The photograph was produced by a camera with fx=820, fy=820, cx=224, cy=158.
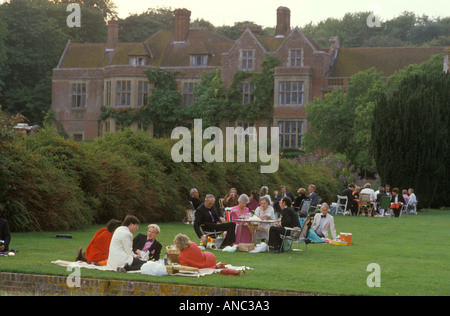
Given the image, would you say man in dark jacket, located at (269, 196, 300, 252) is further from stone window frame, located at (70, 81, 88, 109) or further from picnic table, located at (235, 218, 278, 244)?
stone window frame, located at (70, 81, 88, 109)

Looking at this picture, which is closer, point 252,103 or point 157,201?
point 157,201

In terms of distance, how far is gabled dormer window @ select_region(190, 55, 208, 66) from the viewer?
201 feet

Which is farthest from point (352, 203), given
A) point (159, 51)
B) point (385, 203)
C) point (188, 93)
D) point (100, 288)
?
point (159, 51)

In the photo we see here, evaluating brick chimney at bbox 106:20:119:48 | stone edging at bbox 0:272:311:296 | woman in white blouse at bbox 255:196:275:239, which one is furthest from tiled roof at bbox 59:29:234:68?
stone edging at bbox 0:272:311:296

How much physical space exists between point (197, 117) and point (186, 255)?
148ft

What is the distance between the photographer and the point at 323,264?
14.9 m

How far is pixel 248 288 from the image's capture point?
1141 centimetres

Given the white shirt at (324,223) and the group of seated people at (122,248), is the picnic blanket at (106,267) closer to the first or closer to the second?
the group of seated people at (122,248)

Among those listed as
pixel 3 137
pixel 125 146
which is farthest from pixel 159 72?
pixel 3 137

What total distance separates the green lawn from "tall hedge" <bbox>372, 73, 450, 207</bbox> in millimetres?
16284

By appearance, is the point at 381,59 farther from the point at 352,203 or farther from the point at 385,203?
the point at 385,203

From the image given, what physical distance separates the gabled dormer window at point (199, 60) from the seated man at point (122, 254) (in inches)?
1907

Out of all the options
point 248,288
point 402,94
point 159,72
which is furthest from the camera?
point 159,72
